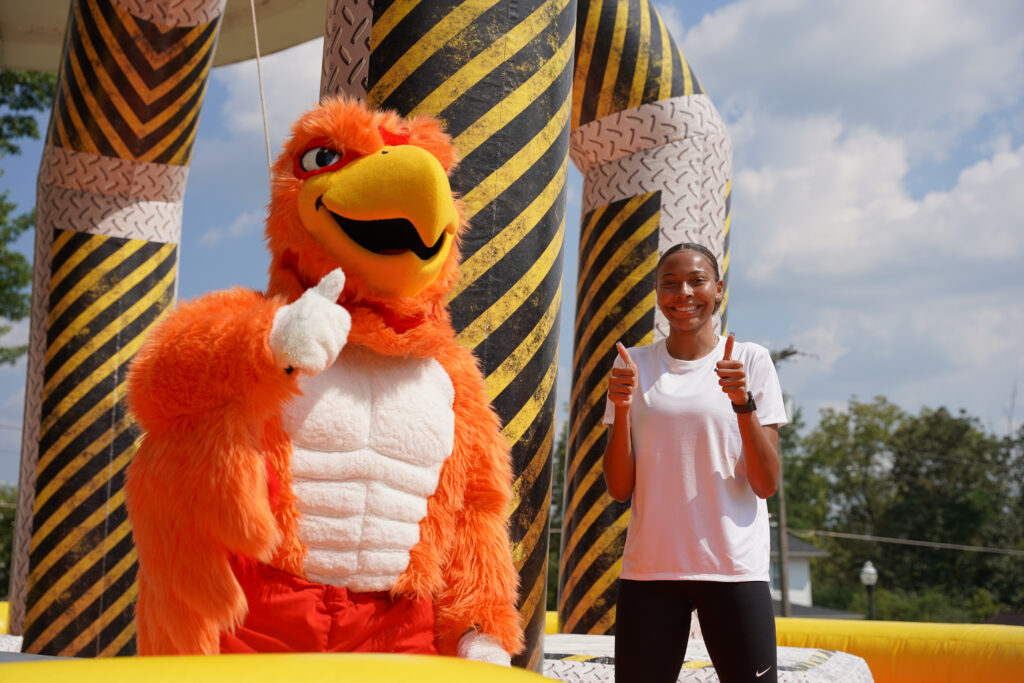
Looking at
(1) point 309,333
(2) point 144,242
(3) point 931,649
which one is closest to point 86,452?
(2) point 144,242

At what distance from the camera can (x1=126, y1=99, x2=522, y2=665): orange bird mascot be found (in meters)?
1.79

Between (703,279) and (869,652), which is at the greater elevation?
(703,279)

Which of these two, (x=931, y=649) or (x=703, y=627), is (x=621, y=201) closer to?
(x=931, y=649)

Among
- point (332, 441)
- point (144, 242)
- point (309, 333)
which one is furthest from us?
point (144, 242)

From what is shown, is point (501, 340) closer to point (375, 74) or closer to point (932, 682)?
point (375, 74)

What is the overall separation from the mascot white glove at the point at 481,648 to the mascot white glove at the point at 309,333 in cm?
67

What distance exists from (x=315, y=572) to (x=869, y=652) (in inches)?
168

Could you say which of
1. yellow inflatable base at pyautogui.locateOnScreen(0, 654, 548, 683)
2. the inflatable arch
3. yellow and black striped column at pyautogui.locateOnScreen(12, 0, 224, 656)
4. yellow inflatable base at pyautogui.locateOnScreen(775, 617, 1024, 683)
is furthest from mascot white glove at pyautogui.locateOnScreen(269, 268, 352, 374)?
yellow and black striped column at pyautogui.locateOnScreen(12, 0, 224, 656)

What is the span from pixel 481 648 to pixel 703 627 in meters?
0.77

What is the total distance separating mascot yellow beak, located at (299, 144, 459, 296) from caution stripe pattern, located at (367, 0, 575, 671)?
2.75 feet

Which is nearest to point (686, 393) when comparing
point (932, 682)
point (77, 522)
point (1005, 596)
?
point (932, 682)

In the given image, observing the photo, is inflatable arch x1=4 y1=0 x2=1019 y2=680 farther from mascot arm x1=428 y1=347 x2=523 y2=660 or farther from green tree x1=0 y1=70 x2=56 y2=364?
green tree x1=0 y1=70 x2=56 y2=364

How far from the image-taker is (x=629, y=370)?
8.56 ft

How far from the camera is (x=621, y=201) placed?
5.07 meters
